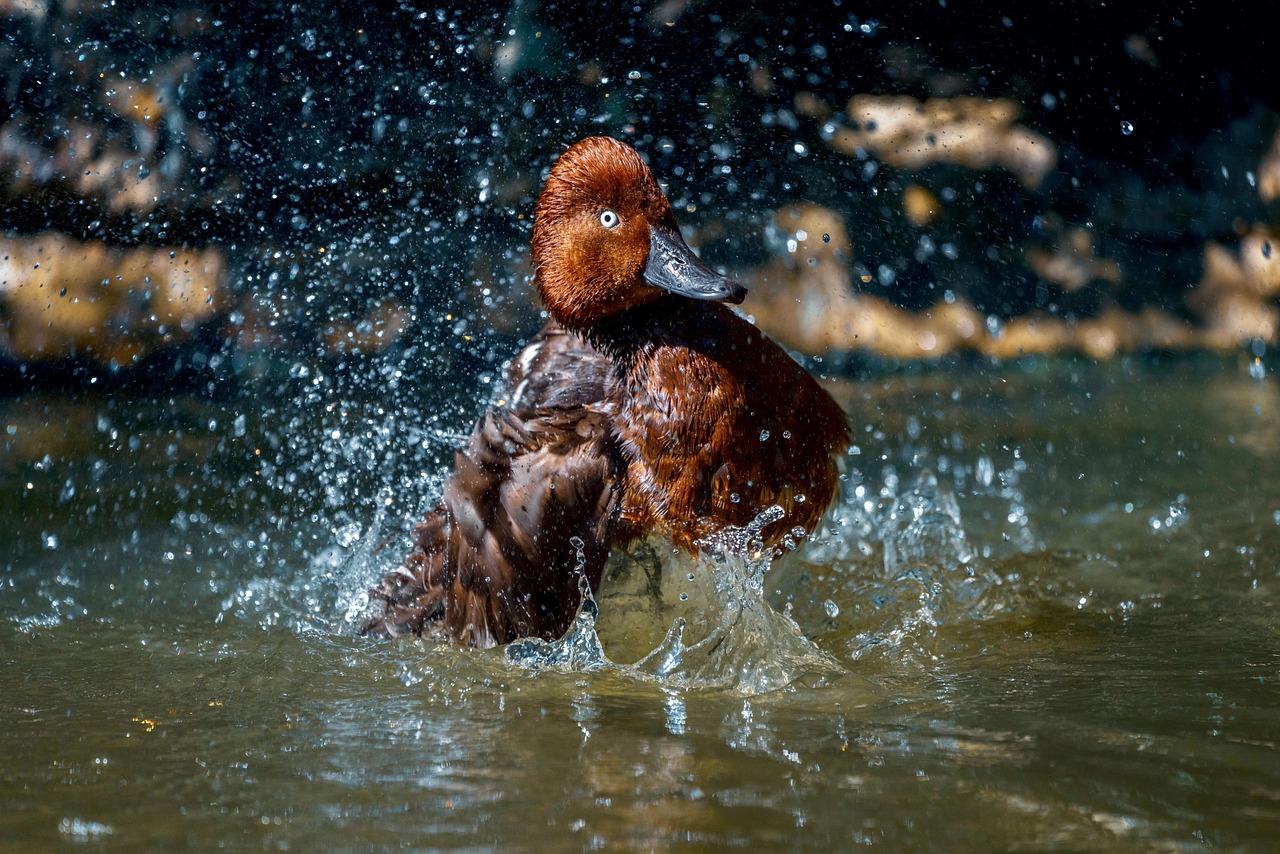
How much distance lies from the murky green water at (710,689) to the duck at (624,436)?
0.22 metres

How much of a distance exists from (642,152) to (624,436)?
3592 millimetres

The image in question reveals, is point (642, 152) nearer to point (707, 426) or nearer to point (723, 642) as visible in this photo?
point (707, 426)

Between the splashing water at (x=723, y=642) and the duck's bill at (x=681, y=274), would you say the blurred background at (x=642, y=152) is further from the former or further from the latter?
the splashing water at (x=723, y=642)

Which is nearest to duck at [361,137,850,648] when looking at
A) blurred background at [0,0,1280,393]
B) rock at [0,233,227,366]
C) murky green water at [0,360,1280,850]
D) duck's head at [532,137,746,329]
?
duck's head at [532,137,746,329]

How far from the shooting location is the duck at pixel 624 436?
9.58 feet

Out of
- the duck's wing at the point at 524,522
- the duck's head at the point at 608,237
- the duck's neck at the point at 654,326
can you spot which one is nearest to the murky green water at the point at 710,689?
the duck's wing at the point at 524,522

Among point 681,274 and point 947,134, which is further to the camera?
point 947,134

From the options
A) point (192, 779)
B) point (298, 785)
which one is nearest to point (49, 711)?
point (192, 779)

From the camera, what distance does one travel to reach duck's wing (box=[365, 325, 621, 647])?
299 cm

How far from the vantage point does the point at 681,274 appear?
290cm

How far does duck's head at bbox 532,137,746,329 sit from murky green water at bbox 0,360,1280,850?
803mm

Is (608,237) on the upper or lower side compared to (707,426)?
upper

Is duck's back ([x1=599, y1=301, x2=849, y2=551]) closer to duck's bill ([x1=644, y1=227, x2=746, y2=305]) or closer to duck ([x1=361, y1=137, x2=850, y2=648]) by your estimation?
duck ([x1=361, y1=137, x2=850, y2=648])

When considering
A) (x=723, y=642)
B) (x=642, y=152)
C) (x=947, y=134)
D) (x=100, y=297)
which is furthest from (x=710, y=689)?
(x=947, y=134)
